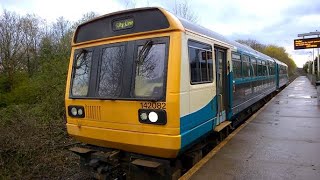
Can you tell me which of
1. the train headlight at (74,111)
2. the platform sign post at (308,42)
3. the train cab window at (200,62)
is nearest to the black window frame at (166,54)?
the train cab window at (200,62)

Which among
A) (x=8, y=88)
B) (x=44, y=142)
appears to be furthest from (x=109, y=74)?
(x=8, y=88)

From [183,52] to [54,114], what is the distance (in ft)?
33.8

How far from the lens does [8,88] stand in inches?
1194

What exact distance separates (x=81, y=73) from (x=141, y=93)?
1.60 meters

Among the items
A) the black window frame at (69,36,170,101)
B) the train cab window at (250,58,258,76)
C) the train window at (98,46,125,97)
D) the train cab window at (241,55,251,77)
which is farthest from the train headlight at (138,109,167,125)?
the train cab window at (250,58,258,76)

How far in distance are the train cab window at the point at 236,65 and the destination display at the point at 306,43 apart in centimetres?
3417

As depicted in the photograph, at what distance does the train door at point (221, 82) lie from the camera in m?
7.51

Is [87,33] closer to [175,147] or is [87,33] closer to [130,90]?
[130,90]

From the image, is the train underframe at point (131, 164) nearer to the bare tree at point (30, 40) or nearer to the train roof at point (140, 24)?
the train roof at point (140, 24)

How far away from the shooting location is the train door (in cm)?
751

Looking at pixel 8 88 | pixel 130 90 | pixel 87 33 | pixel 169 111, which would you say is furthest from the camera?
pixel 8 88

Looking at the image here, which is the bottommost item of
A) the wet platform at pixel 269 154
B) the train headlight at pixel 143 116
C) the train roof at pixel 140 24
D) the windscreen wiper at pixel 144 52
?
the wet platform at pixel 269 154

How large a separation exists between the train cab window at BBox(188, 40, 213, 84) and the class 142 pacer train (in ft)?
0.06

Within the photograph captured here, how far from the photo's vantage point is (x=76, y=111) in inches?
253
